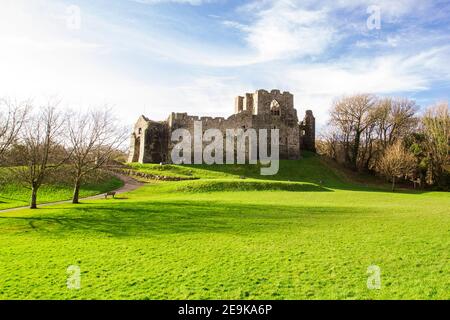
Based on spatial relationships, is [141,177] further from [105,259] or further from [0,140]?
[105,259]

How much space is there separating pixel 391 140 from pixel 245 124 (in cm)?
2808

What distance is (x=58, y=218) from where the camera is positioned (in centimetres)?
1955

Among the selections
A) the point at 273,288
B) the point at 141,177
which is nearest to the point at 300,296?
the point at 273,288

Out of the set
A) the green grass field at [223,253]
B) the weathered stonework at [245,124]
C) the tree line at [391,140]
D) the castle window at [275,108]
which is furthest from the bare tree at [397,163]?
the green grass field at [223,253]

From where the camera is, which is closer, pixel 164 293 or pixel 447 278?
pixel 164 293

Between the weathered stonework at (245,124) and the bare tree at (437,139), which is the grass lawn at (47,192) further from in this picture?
the bare tree at (437,139)

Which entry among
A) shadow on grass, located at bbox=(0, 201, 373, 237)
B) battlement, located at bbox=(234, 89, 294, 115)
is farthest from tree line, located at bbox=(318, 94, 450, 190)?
shadow on grass, located at bbox=(0, 201, 373, 237)

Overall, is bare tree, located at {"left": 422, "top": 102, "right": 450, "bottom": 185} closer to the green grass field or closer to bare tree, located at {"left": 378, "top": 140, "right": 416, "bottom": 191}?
bare tree, located at {"left": 378, "top": 140, "right": 416, "bottom": 191}

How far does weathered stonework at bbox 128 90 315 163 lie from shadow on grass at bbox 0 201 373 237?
3349 centimetres

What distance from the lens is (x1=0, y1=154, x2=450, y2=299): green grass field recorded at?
908 centimetres

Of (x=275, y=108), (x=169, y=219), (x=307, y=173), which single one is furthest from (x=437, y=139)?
(x=169, y=219)

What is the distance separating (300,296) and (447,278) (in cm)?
430

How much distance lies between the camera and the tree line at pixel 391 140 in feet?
181

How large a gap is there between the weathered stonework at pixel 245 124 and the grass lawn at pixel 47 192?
16752mm
